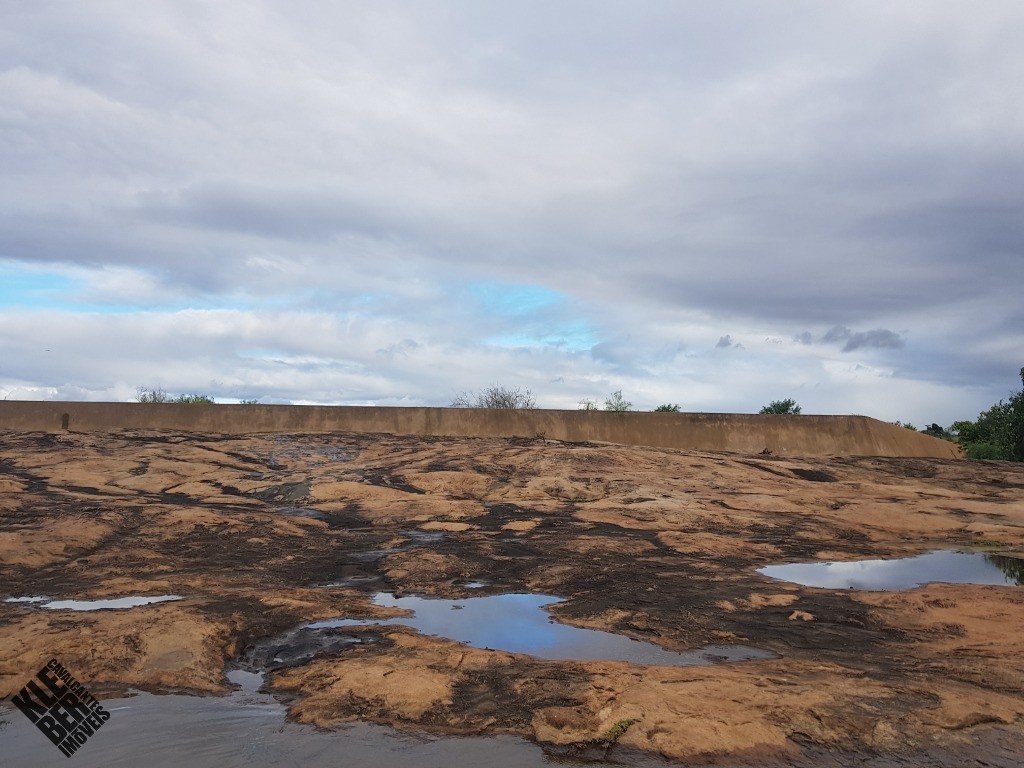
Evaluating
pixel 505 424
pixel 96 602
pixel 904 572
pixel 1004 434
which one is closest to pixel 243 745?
pixel 96 602

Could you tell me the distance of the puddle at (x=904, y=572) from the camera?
720 cm

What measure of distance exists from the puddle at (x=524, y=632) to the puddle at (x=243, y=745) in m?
1.38

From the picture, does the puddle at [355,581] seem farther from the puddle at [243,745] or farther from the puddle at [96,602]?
the puddle at [243,745]

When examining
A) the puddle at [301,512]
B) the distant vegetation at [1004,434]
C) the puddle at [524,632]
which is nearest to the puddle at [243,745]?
the puddle at [524,632]

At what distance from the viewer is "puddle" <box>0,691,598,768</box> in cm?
352

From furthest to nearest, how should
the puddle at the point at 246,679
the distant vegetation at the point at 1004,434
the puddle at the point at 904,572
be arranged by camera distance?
the distant vegetation at the point at 1004,434 < the puddle at the point at 904,572 < the puddle at the point at 246,679

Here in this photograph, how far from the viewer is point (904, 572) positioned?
7.79m

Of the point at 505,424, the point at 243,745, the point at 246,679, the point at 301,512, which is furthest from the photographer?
the point at 505,424

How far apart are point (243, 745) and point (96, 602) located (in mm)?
3160

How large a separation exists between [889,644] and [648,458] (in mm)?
8760

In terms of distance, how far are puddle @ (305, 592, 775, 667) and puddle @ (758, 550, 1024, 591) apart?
247 centimetres

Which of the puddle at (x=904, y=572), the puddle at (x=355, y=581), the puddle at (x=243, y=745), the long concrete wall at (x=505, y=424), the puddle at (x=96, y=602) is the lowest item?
the puddle at (x=243, y=745)

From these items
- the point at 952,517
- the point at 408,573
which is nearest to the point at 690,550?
the point at 408,573

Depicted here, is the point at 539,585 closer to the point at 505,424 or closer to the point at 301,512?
the point at 301,512
